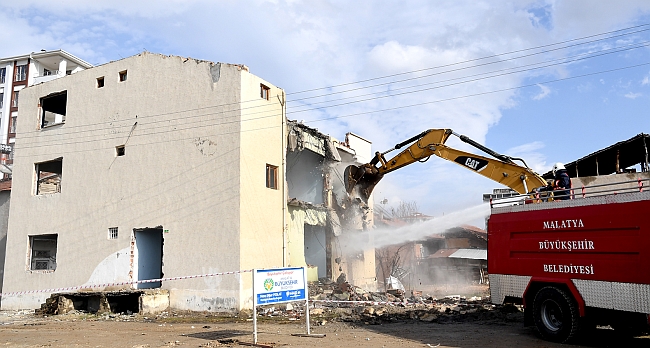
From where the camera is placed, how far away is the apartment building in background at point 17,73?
55.7m

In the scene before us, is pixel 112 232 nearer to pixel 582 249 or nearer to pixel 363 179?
pixel 363 179

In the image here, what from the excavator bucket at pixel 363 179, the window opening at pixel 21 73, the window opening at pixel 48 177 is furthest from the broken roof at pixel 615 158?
the window opening at pixel 21 73

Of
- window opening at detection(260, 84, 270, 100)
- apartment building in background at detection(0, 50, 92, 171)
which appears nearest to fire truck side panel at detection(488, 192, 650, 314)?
window opening at detection(260, 84, 270, 100)

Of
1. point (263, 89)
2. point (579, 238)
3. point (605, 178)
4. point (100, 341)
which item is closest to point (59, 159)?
point (263, 89)

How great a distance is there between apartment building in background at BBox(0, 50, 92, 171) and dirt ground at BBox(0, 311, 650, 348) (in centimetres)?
4984

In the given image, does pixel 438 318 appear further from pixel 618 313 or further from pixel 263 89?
pixel 263 89

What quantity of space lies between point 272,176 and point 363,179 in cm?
355

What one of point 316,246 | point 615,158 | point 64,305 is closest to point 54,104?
point 64,305

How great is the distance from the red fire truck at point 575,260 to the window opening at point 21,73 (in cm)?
6099

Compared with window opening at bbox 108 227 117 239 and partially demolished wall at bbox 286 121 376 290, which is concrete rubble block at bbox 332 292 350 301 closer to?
partially demolished wall at bbox 286 121 376 290

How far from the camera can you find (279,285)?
1006cm

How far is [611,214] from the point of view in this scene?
822cm

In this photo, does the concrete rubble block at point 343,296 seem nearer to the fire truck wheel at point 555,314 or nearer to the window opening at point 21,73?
the fire truck wheel at point 555,314

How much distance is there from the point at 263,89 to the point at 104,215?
303 inches
